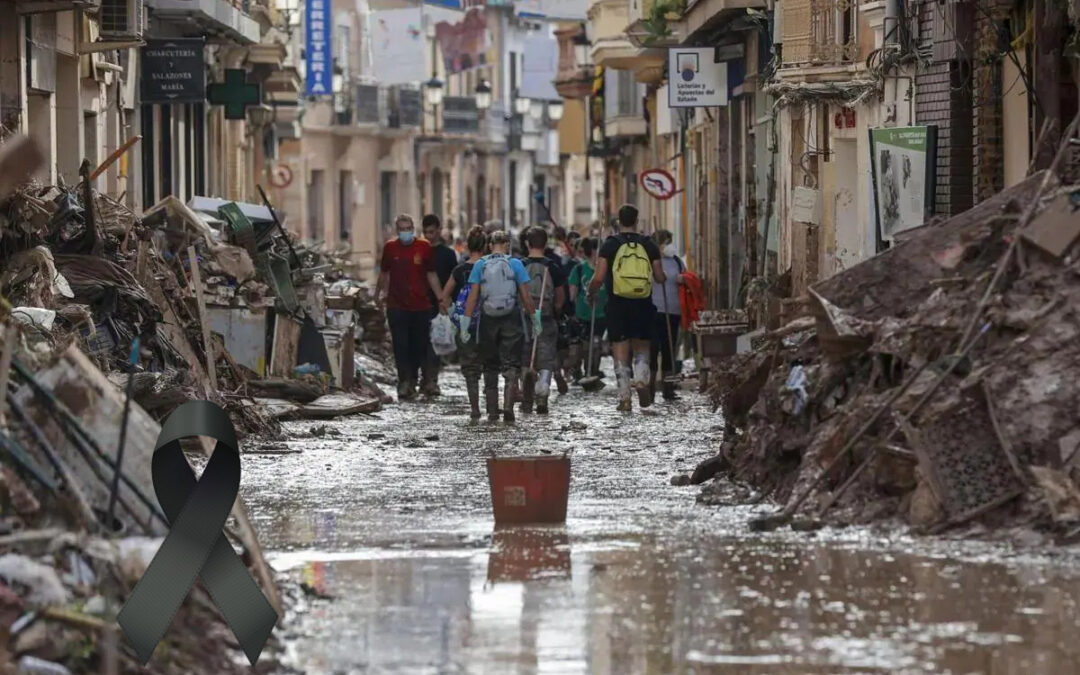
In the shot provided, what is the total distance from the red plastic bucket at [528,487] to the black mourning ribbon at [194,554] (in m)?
2.64

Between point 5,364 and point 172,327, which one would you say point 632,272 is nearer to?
point 172,327

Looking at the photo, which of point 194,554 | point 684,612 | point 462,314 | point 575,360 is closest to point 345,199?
point 575,360

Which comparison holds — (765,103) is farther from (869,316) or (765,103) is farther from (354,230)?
(354,230)

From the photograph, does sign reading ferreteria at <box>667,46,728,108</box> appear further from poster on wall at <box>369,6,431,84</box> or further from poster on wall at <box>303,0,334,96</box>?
poster on wall at <box>369,6,431,84</box>

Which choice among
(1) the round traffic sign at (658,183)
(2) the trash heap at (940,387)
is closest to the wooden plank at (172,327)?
(2) the trash heap at (940,387)

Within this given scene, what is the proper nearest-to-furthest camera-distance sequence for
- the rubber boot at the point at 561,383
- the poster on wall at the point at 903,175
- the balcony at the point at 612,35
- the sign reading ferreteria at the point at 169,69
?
the poster on wall at the point at 903,175, the rubber boot at the point at 561,383, the sign reading ferreteria at the point at 169,69, the balcony at the point at 612,35

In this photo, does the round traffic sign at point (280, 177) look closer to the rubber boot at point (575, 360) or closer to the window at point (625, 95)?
the window at point (625, 95)

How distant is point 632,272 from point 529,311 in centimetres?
163

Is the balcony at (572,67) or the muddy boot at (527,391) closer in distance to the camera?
the muddy boot at (527,391)

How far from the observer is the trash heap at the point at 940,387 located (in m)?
11.4

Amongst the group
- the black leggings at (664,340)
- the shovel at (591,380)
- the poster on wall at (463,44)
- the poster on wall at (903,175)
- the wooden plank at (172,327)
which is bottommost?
the shovel at (591,380)

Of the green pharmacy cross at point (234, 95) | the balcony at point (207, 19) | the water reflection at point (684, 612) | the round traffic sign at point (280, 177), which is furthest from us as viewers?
the round traffic sign at point (280, 177)

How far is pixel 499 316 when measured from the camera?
20.1 meters

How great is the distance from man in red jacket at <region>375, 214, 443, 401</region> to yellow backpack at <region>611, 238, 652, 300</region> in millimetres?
2385
